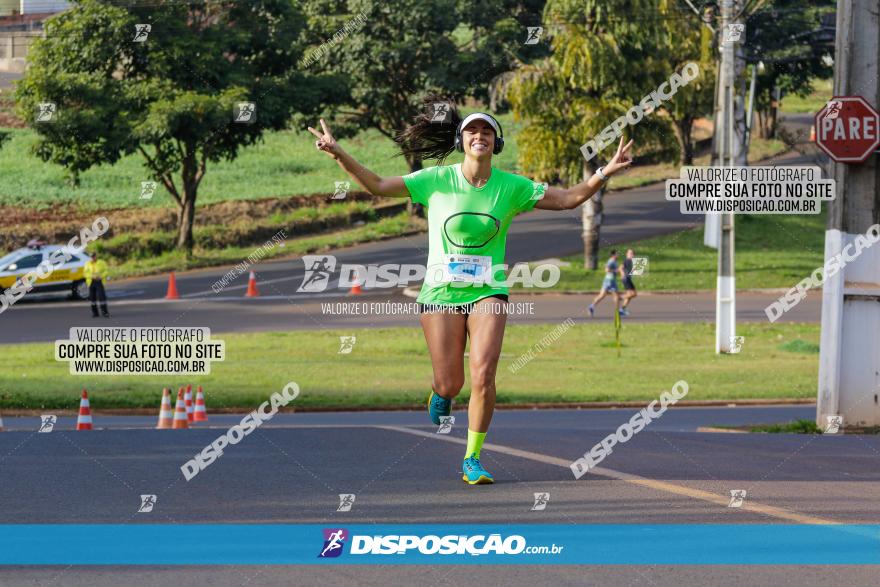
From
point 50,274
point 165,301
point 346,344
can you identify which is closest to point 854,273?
point 346,344

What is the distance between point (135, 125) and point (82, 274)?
19.7 ft

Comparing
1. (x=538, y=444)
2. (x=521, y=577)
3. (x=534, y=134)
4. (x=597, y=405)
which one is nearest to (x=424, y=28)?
(x=534, y=134)

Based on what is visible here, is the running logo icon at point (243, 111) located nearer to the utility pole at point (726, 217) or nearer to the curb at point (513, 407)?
the utility pole at point (726, 217)

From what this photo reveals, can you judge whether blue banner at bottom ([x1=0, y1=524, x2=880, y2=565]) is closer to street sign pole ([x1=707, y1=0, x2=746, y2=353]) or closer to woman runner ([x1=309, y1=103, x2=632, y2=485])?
woman runner ([x1=309, y1=103, x2=632, y2=485])

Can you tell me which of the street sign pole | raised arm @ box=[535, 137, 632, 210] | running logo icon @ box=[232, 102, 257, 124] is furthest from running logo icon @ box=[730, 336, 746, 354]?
raised arm @ box=[535, 137, 632, 210]

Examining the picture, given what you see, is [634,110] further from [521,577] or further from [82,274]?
[521,577]

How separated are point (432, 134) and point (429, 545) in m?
3.65

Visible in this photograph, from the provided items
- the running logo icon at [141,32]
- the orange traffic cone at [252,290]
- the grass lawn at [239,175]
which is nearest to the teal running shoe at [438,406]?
the orange traffic cone at [252,290]

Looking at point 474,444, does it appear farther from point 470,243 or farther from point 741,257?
point 741,257

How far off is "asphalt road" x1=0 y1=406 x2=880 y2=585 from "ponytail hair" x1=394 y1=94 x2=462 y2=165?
6.80 ft

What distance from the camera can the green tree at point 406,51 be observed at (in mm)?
47719

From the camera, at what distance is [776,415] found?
1908 cm

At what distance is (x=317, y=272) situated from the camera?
43.0 m

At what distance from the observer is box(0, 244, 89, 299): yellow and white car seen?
1454 inches
